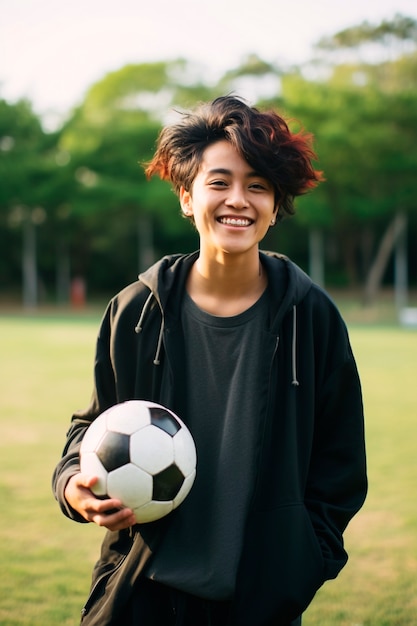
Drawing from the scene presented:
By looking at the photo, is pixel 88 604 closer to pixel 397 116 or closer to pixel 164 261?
pixel 164 261

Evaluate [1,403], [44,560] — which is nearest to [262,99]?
[1,403]

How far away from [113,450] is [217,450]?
29cm

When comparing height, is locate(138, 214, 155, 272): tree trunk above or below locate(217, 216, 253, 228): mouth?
below

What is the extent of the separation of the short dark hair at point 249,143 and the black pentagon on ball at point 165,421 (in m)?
0.69

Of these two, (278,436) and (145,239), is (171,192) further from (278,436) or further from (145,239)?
(278,436)

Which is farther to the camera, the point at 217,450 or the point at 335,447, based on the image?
the point at 335,447

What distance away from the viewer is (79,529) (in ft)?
15.9

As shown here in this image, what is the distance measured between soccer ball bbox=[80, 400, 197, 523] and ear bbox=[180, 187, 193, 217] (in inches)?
24.8

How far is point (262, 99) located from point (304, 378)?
35.6 metres

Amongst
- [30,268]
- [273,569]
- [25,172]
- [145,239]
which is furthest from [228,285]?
[145,239]

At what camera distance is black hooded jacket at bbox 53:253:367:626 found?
2.05m

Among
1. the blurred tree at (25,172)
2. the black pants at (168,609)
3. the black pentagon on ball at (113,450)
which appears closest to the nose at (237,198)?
the black pentagon on ball at (113,450)

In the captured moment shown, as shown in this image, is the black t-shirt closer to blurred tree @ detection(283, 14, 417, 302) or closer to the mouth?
the mouth

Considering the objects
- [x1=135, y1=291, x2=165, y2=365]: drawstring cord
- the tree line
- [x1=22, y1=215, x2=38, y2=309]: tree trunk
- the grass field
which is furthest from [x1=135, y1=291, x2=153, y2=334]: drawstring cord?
[x1=22, y1=215, x2=38, y2=309]: tree trunk
